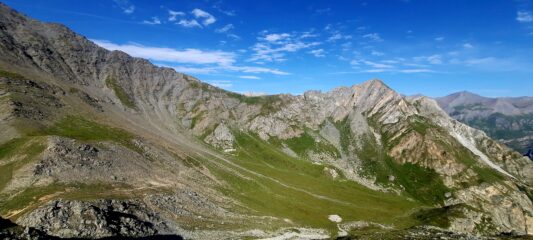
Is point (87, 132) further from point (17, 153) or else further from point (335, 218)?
point (335, 218)

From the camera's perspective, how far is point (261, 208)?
156 metres

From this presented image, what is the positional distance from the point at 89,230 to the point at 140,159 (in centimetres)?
6994

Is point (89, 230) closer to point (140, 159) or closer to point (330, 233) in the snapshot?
point (140, 159)

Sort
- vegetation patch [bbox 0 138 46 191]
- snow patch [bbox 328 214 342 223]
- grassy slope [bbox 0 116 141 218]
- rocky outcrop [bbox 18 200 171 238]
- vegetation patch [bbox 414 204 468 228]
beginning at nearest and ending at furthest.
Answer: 1. rocky outcrop [bbox 18 200 171 238]
2. grassy slope [bbox 0 116 141 218]
3. vegetation patch [bbox 0 138 46 191]
4. snow patch [bbox 328 214 342 223]
5. vegetation patch [bbox 414 204 468 228]

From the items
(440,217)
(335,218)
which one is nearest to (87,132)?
(335,218)

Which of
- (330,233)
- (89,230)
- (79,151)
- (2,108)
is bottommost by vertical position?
(330,233)

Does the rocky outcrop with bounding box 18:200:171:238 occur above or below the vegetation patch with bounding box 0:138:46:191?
below

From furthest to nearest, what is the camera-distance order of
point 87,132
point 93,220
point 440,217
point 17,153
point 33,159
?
point 440,217 < point 87,132 < point 17,153 < point 33,159 < point 93,220

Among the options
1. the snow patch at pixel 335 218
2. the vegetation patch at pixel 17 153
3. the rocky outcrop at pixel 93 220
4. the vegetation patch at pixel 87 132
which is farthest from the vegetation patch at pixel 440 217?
the vegetation patch at pixel 17 153

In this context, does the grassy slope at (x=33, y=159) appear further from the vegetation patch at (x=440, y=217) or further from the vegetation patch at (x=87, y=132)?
the vegetation patch at (x=440, y=217)

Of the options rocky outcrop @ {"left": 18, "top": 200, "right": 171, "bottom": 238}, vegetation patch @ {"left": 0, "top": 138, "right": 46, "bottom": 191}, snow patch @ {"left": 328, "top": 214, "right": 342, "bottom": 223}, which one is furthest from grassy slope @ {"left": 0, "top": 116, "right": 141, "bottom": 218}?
snow patch @ {"left": 328, "top": 214, "right": 342, "bottom": 223}

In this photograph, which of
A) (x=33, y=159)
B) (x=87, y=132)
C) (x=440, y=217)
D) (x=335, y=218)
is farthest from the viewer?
(x=440, y=217)

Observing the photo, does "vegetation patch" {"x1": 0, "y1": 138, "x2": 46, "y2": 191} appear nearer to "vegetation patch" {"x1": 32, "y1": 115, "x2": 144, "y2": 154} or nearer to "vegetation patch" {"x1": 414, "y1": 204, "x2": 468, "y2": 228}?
"vegetation patch" {"x1": 32, "y1": 115, "x2": 144, "y2": 154}

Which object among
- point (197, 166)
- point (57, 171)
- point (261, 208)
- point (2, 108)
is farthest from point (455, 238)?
point (2, 108)
